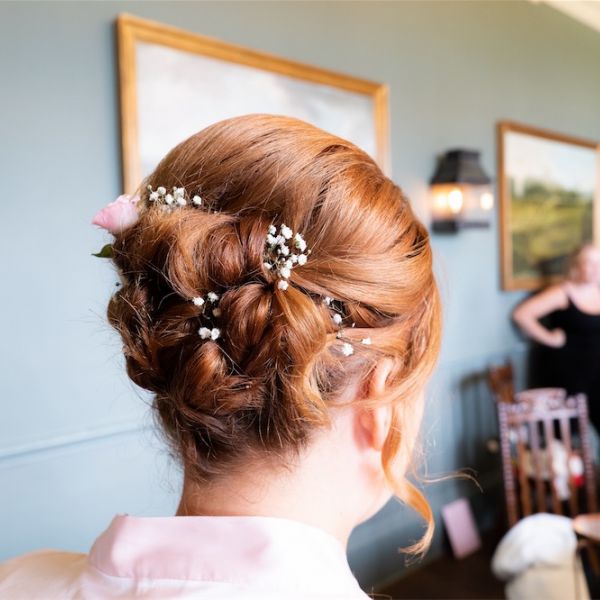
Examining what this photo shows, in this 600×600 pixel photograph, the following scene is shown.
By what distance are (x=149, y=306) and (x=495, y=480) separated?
2725 millimetres

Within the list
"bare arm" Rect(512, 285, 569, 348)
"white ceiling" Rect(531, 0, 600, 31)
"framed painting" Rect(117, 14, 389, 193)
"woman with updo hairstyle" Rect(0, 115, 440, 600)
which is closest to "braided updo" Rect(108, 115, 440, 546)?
"woman with updo hairstyle" Rect(0, 115, 440, 600)

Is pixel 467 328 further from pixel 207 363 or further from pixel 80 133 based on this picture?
pixel 207 363

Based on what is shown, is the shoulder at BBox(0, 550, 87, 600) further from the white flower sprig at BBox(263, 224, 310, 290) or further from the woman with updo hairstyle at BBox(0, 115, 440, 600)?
the white flower sprig at BBox(263, 224, 310, 290)

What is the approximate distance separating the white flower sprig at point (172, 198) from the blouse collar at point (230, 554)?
353 millimetres

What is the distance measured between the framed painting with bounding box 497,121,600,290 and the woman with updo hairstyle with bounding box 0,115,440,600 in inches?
95.5

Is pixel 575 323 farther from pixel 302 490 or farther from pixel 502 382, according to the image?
pixel 302 490

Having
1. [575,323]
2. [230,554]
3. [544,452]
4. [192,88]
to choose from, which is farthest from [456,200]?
[230,554]

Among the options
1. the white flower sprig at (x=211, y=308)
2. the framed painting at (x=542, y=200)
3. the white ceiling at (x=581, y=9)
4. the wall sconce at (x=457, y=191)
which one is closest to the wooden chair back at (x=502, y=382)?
the framed painting at (x=542, y=200)

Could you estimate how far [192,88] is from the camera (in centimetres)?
176

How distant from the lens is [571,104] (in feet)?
10.9

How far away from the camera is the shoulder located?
2.24 ft

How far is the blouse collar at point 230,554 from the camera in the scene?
60 centimetres

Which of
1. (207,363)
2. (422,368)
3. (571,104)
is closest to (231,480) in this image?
(207,363)

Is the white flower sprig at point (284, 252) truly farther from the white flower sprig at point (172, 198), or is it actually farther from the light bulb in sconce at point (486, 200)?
the light bulb in sconce at point (486, 200)
